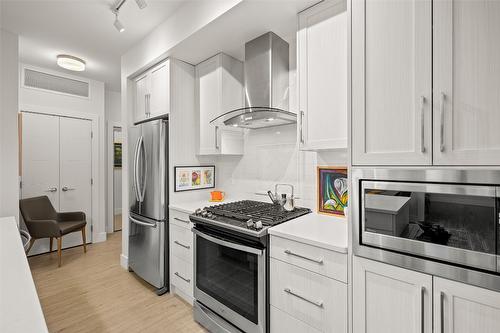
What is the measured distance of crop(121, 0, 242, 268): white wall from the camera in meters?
1.94

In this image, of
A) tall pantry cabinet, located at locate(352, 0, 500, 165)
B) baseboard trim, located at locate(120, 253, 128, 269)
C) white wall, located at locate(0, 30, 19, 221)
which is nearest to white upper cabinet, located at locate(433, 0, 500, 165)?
tall pantry cabinet, located at locate(352, 0, 500, 165)

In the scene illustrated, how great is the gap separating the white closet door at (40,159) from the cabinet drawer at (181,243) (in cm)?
256

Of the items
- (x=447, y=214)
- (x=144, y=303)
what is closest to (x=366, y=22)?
(x=447, y=214)

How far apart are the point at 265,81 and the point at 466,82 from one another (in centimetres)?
138

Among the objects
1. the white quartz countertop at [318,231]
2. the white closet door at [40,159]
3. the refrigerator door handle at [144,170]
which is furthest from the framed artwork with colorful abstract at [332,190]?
the white closet door at [40,159]

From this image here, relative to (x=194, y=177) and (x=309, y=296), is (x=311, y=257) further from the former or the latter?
(x=194, y=177)

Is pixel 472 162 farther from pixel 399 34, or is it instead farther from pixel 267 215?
pixel 267 215

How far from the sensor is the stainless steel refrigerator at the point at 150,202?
249 centimetres

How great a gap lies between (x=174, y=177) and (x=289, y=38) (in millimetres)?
1788

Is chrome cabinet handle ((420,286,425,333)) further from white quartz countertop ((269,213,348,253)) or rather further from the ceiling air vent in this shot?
the ceiling air vent

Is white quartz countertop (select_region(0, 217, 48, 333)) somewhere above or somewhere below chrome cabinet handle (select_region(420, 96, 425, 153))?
below

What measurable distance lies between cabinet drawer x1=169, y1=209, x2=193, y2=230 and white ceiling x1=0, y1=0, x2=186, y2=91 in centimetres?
197

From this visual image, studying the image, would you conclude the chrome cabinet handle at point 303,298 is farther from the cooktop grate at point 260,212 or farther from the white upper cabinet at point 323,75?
the white upper cabinet at point 323,75

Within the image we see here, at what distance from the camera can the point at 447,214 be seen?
1.04 m
